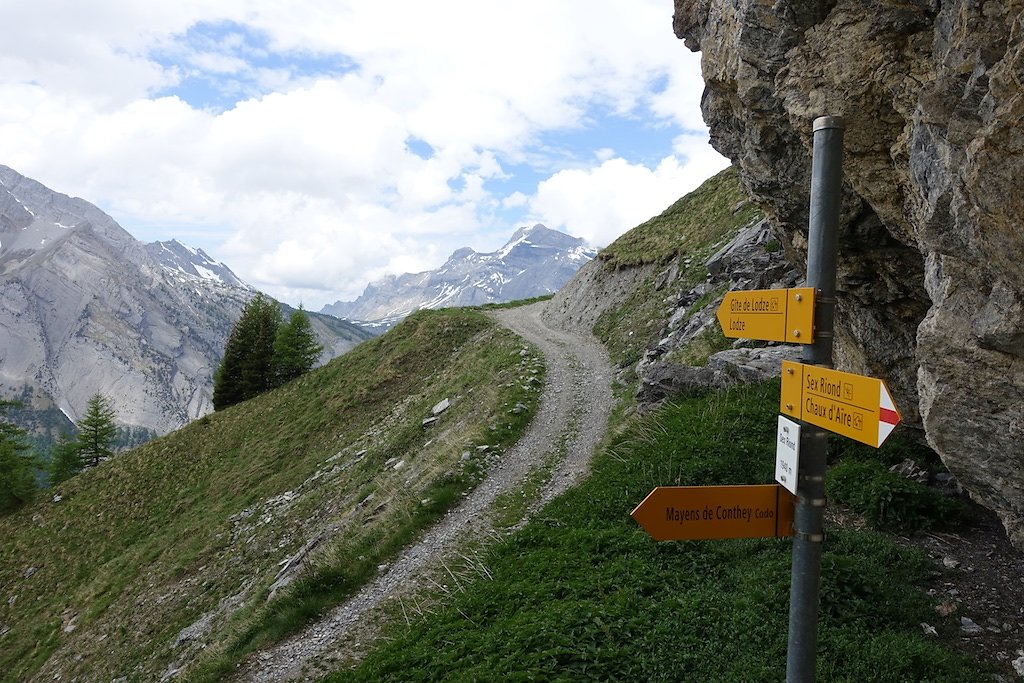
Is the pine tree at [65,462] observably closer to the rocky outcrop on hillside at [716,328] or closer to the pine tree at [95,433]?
the pine tree at [95,433]

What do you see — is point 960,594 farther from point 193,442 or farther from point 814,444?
point 193,442

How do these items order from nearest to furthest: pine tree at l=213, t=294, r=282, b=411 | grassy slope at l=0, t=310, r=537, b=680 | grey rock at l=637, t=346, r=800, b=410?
grey rock at l=637, t=346, r=800, b=410, grassy slope at l=0, t=310, r=537, b=680, pine tree at l=213, t=294, r=282, b=411

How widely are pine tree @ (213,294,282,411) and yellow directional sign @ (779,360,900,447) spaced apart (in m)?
51.8

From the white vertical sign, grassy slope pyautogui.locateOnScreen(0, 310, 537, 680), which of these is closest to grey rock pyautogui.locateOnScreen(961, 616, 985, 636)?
the white vertical sign

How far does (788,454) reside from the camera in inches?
149

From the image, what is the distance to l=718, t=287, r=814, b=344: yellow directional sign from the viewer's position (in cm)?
354

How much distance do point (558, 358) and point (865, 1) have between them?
2091 centimetres

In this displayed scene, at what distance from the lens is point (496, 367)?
2661 centimetres

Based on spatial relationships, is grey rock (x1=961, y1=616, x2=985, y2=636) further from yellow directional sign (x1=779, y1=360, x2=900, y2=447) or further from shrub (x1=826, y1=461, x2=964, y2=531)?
yellow directional sign (x1=779, y1=360, x2=900, y2=447)

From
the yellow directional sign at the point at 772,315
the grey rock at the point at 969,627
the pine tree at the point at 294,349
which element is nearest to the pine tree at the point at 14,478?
the pine tree at the point at 294,349

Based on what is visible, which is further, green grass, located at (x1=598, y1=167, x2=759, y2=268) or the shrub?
green grass, located at (x1=598, y1=167, x2=759, y2=268)

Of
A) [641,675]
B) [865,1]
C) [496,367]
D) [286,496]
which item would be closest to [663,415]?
[641,675]

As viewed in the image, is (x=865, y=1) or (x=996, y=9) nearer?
(x=996, y=9)

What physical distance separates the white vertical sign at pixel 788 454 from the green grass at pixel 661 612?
3.85m
